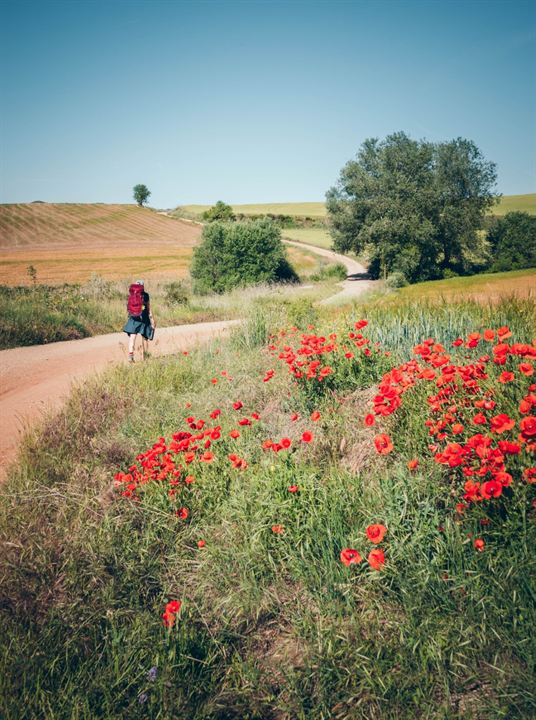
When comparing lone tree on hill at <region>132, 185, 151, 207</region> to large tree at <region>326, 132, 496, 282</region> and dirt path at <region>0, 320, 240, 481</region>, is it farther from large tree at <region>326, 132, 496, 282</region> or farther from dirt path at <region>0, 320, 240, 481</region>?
dirt path at <region>0, 320, 240, 481</region>

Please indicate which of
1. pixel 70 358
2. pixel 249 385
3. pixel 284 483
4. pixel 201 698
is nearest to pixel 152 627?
pixel 201 698

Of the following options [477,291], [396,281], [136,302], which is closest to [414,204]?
[396,281]

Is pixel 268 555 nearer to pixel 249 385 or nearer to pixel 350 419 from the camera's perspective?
pixel 350 419

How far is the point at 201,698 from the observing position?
5.85 ft

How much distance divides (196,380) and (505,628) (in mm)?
4698

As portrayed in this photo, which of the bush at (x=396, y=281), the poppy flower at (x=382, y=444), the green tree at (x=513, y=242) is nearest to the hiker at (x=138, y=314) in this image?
the poppy flower at (x=382, y=444)

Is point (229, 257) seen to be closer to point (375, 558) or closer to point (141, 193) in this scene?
point (375, 558)

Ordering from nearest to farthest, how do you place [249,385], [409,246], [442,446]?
[442,446]
[249,385]
[409,246]

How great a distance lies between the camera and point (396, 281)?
1171 inches

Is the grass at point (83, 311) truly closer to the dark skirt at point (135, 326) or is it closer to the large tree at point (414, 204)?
the dark skirt at point (135, 326)

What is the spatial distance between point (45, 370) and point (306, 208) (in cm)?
9718

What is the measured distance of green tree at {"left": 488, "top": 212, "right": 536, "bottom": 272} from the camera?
37281 mm

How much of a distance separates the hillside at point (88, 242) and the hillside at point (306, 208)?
2119 cm

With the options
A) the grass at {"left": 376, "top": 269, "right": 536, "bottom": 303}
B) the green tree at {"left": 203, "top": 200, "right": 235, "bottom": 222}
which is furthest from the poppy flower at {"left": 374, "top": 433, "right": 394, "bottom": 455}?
the green tree at {"left": 203, "top": 200, "right": 235, "bottom": 222}
